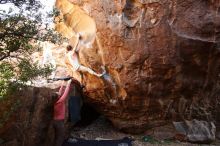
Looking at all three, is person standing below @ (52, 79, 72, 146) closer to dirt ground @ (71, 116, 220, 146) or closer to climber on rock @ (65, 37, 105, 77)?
climber on rock @ (65, 37, 105, 77)

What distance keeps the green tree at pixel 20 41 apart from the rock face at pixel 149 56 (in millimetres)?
2859

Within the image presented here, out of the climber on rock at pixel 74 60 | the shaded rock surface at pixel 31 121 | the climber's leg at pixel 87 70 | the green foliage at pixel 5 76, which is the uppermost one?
the green foliage at pixel 5 76

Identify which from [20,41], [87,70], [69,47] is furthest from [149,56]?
[20,41]

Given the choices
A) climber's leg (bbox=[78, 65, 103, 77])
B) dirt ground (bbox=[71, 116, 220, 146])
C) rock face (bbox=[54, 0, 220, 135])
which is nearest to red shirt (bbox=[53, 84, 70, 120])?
climber's leg (bbox=[78, 65, 103, 77])

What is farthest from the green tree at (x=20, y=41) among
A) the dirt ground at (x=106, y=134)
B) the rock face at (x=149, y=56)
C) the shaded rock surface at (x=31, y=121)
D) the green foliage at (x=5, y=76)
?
the dirt ground at (x=106, y=134)

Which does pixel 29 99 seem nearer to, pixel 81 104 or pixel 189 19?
pixel 81 104

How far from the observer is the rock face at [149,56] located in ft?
27.3

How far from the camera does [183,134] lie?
955 centimetres

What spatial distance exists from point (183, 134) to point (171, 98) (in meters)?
0.99

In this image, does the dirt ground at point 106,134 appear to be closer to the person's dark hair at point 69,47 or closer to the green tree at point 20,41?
the person's dark hair at point 69,47

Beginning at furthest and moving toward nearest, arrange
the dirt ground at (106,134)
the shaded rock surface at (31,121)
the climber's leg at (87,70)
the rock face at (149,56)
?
the dirt ground at (106,134) → the climber's leg at (87,70) → the rock face at (149,56) → the shaded rock surface at (31,121)

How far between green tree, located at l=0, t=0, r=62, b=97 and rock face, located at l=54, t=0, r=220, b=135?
286 centimetres

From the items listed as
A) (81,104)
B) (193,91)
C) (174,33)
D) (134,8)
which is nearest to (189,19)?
→ (174,33)

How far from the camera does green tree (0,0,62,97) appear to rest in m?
5.20
